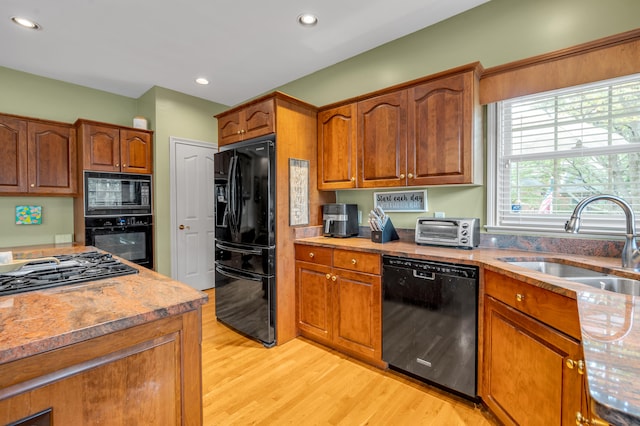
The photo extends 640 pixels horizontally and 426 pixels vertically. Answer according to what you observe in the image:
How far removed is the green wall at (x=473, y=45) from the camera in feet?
6.05

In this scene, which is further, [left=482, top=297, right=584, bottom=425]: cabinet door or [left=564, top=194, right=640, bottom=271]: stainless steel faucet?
[left=564, top=194, right=640, bottom=271]: stainless steel faucet

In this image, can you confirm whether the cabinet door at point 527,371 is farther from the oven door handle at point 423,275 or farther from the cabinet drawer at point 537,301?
the oven door handle at point 423,275

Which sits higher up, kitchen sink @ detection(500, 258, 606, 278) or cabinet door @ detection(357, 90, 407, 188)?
cabinet door @ detection(357, 90, 407, 188)

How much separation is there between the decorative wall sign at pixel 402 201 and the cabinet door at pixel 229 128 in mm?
1487

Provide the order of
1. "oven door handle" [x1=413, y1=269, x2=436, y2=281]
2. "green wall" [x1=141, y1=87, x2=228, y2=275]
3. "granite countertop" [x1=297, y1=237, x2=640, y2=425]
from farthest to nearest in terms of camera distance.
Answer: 1. "green wall" [x1=141, y1=87, x2=228, y2=275]
2. "oven door handle" [x1=413, y1=269, x2=436, y2=281]
3. "granite countertop" [x1=297, y1=237, x2=640, y2=425]

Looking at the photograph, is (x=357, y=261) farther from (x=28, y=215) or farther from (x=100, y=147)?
(x=28, y=215)

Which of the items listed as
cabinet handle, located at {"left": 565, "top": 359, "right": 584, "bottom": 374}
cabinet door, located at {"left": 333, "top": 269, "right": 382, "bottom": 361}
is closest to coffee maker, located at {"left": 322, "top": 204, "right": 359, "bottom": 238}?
cabinet door, located at {"left": 333, "top": 269, "right": 382, "bottom": 361}

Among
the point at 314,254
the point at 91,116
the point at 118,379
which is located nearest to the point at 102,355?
the point at 118,379

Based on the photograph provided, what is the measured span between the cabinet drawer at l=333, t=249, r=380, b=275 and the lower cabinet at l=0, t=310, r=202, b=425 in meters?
1.36

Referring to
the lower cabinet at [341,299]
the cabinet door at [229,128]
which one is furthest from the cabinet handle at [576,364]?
the cabinet door at [229,128]

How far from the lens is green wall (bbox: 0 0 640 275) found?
193 centimetres

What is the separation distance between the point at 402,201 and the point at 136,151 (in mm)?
3117

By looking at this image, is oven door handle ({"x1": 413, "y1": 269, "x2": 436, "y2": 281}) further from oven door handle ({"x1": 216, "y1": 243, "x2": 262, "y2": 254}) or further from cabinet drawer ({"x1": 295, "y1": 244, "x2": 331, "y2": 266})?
oven door handle ({"x1": 216, "y1": 243, "x2": 262, "y2": 254})

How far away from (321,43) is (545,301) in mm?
2639
